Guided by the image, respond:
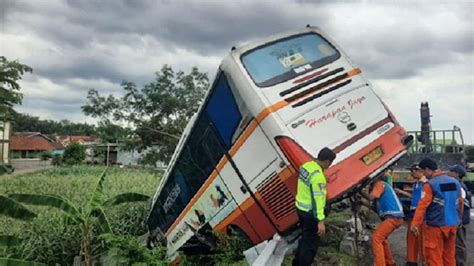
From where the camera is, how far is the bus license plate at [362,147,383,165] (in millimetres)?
4449

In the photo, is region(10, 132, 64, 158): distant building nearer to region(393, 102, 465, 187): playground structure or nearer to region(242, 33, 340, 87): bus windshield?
region(393, 102, 465, 187): playground structure

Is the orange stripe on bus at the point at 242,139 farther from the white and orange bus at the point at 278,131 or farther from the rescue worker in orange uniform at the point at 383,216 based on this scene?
the rescue worker in orange uniform at the point at 383,216

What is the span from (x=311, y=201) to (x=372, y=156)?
3.00 ft

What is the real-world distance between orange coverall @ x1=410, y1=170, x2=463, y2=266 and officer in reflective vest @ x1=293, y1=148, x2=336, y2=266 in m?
1.80

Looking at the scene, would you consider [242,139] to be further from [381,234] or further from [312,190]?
[381,234]

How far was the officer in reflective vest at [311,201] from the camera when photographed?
4.05 metres

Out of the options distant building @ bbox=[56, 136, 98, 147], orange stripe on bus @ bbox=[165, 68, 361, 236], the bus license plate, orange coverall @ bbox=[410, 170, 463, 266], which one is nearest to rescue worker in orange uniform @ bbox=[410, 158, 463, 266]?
orange coverall @ bbox=[410, 170, 463, 266]

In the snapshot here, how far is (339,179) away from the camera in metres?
4.30

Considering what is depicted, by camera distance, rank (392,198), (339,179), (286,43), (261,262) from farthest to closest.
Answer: (392,198) < (286,43) < (339,179) < (261,262)

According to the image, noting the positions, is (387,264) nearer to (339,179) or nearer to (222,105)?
(339,179)

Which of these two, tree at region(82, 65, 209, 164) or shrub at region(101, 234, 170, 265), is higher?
tree at region(82, 65, 209, 164)

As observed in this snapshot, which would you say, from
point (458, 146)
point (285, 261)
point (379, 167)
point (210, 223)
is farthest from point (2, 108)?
point (458, 146)

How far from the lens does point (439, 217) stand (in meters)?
5.38

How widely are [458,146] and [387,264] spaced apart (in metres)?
7.36
